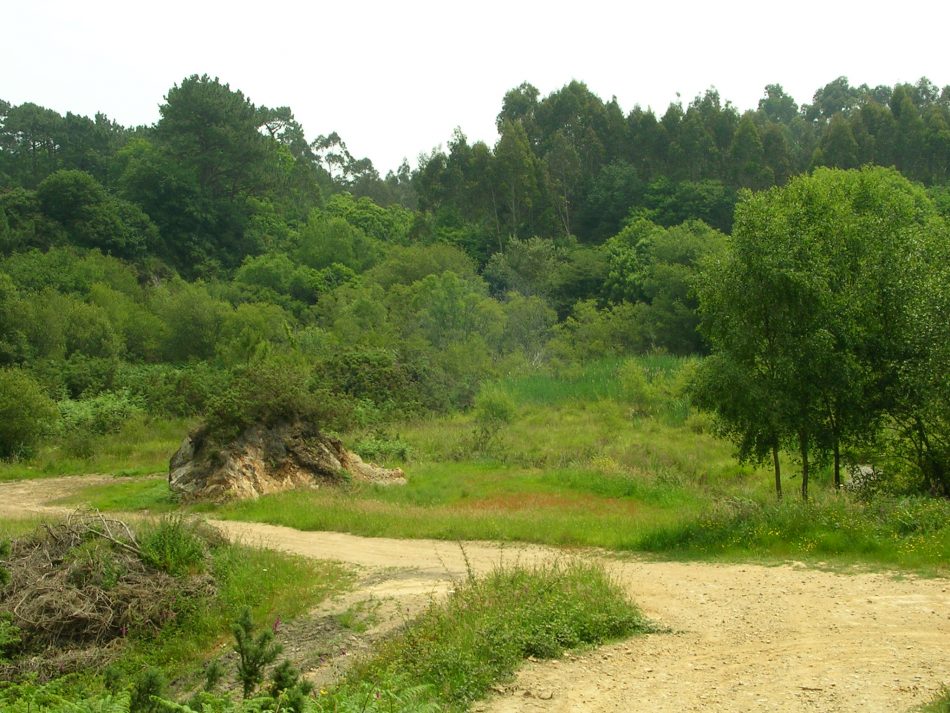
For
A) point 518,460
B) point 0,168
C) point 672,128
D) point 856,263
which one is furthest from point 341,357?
point 0,168

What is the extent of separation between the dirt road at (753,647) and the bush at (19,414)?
21825mm

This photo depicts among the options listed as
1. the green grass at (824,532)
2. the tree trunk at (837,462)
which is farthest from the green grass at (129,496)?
the tree trunk at (837,462)

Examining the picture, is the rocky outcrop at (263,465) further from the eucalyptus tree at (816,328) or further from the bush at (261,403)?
the eucalyptus tree at (816,328)

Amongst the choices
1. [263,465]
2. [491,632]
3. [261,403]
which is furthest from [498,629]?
[261,403]

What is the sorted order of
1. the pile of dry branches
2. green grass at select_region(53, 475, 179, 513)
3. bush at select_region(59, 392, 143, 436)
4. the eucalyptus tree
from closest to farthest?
the pile of dry branches < the eucalyptus tree < green grass at select_region(53, 475, 179, 513) < bush at select_region(59, 392, 143, 436)

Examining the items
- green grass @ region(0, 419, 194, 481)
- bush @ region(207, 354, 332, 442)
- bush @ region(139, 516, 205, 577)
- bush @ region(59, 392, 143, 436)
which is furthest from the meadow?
bush @ region(139, 516, 205, 577)

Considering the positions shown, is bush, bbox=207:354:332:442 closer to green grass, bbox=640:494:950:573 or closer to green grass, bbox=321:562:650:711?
green grass, bbox=640:494:950:573

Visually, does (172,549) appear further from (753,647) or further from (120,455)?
(120,455)

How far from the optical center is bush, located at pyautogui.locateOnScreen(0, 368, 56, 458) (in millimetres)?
30438

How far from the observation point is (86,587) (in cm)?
1223

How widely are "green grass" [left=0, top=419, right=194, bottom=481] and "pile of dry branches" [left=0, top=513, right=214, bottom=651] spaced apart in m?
16.2

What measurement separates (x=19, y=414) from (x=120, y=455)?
3.54m

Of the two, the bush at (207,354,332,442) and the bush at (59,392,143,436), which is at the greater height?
the bush at (207,354,332,442)

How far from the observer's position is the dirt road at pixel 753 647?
7.80m
